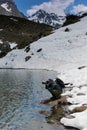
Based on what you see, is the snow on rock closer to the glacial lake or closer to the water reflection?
the glacial lake

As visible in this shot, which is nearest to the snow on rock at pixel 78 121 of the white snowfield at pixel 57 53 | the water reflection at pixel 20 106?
the water reflection at pixel 20 106

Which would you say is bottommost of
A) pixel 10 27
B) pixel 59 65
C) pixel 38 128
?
pixel 38 128

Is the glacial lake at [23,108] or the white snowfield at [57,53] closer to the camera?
the glacial lake at [23,108]

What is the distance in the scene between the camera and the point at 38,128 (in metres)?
19.1

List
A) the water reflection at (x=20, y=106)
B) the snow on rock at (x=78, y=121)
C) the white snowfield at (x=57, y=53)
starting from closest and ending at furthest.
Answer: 1. the snow on rock at (x=78, y=121)
2. the water reflection at (x=20, y=106)
3. the white snowfield at (x=57, y=53)

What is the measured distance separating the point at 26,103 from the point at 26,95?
445 cm

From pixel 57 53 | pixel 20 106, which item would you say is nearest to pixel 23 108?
pixel 20 106

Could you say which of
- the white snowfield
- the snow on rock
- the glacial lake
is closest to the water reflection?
the glacial lake

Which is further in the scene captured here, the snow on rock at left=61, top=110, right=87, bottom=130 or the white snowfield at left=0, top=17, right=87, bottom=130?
the white snowfield at left=0, top=17, right=87, bottom=130

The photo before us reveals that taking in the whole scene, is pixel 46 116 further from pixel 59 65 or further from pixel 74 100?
pixel 59 65

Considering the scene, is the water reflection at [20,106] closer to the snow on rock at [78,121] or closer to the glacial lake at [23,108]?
the glacial lake at [23,108]

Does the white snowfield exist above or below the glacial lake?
above

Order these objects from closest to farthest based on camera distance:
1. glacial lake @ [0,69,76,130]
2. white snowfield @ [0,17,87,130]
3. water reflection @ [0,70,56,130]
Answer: glacial lake @ [0,69,76,130] → water reflection @ [0,70,56,130] → white snowfield @ [0,17,87,130]

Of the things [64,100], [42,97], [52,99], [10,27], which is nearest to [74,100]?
[64,100]
